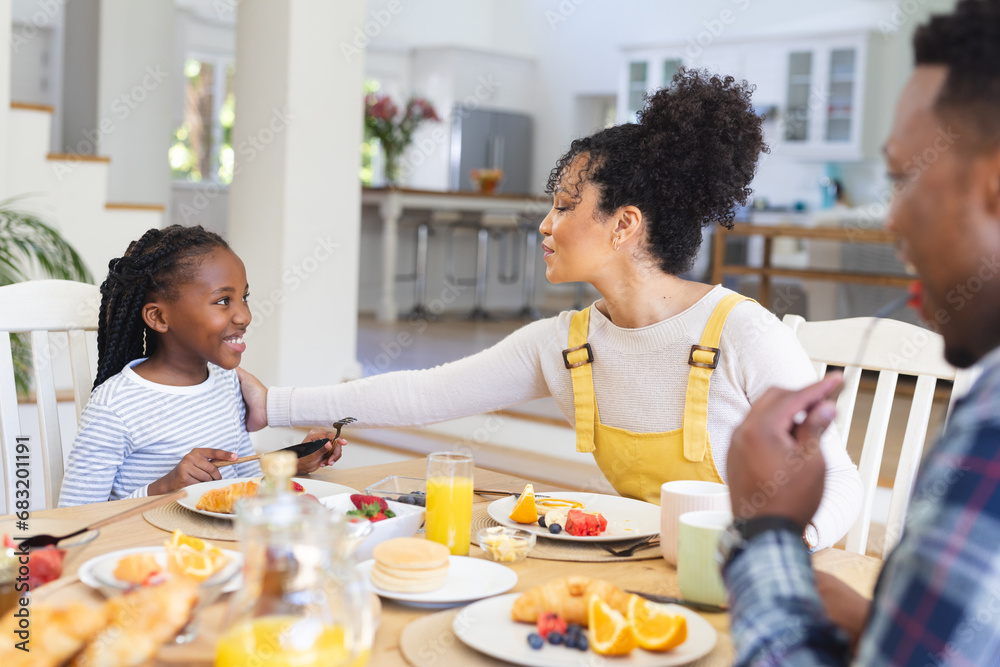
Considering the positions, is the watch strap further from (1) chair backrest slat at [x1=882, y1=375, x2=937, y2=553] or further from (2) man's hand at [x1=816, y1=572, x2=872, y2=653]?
(1) chair backrest slat at [x1=882, y1=375, x2=937, y2=553]

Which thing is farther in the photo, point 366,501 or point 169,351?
point 169,351

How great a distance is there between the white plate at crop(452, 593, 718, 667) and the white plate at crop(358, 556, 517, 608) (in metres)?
0.04

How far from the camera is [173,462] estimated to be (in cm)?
151

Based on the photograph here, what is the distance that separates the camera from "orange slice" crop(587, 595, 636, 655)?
0.77 metres

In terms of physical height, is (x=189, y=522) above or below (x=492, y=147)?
below

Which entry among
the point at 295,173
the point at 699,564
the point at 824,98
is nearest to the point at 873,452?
the point at 699,564

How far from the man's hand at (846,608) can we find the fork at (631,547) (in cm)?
32

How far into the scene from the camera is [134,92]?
15.9ft

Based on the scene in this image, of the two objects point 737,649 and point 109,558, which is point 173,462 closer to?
point 109,558

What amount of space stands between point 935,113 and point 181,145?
27.9ft

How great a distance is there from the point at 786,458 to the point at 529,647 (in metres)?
0.27

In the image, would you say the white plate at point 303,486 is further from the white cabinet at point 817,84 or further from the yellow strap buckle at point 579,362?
the white cabinet at point 817,84

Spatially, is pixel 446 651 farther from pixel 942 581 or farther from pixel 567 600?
pixel 942 581

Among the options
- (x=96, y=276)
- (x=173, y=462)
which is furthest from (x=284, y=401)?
(x=96, y=276)
